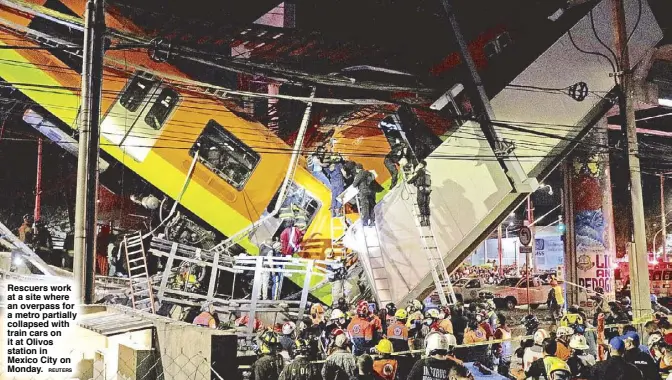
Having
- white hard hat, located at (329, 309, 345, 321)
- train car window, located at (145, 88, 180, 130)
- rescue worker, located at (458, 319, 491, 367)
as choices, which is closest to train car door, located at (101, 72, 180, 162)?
train car window, located at (145, 88, 180, 130)

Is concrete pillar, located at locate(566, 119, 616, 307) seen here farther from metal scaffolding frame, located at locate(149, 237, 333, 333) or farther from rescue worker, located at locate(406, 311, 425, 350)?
rescue worker, located at locate(406, 311, 425, 350)

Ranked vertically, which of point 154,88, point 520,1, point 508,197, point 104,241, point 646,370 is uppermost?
point 520,1

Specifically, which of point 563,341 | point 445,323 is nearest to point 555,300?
point 445,323

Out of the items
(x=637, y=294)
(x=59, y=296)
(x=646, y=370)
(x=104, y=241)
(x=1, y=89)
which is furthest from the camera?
(x=104, y=241)

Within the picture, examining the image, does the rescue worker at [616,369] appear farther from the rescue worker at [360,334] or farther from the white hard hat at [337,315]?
the white hard hat at [337,315]

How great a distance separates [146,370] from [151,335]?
0.35 m

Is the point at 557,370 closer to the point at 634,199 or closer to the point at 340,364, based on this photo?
the point at 340,364

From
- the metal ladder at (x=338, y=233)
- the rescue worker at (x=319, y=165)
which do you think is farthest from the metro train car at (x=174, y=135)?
the rescue worker at (x=319, y=165)

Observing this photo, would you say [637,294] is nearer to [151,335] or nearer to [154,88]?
[151,335]

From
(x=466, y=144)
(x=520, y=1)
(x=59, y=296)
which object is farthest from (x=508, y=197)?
(x=59, y=296)

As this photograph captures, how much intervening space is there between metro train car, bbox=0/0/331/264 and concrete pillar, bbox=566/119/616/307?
1066 cm

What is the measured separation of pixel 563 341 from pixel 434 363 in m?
3.42

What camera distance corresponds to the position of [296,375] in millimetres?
7566

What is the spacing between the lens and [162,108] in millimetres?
18406
